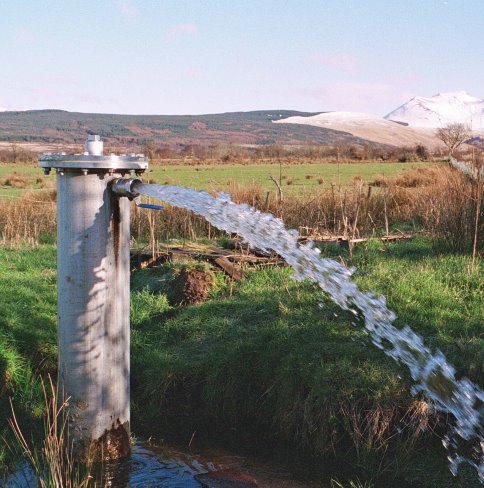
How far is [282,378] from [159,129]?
397ft

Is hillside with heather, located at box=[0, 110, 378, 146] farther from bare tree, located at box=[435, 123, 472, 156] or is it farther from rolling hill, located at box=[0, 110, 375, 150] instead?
bare tree, located at box=[435, 123, 472, 156]

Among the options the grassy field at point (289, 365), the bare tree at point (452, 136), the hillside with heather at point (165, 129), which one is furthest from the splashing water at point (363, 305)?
the hillside with heather at point (165, 129)

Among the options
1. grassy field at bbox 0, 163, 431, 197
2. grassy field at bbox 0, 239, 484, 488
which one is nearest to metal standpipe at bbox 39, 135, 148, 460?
grassy field at bbox 0, 239, 484, 488

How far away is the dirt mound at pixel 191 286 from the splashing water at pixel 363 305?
3047mm

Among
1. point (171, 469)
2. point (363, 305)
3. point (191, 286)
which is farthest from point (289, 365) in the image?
point (191, 286)

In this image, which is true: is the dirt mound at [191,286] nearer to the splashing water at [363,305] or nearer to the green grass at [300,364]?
the green grass at [300,364]

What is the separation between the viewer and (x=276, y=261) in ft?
29.6

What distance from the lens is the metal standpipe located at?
4117mm

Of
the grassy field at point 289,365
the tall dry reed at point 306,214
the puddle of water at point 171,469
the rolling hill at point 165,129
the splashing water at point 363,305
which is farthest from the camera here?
the rolling hill at point 165,129

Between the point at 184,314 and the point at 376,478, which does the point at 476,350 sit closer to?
the point at 376,478

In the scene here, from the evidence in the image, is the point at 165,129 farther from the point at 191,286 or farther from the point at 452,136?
the point at 191,286

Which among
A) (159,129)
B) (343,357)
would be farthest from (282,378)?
(159,129)

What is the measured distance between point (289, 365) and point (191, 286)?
272cm

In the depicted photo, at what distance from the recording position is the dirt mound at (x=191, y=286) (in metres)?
7.93
